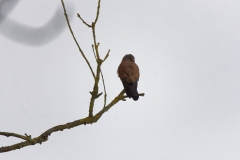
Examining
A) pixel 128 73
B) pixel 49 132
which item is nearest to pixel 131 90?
pixel 128 73

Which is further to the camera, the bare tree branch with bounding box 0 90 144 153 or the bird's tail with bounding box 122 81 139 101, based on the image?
the bird's tail with bounding box 122 81 139 101

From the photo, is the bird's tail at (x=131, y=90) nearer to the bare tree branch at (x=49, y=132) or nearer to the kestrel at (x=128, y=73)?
the kestrel at (x=128, y=73)

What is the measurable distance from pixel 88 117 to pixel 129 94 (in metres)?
1.47

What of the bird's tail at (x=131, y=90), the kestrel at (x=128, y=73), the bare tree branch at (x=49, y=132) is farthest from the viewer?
the kestrel at (x=128, y=73)

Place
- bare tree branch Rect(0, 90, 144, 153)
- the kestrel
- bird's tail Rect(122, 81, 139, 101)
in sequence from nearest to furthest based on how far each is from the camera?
1. bare tree branch Rect(0, 90, 144, 153)
2. bird's tail Rect(122, 81, 139, 101)
3. the kestrel

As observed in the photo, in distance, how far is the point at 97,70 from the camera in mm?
4125

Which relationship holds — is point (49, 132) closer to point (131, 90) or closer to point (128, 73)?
point (131, 90)

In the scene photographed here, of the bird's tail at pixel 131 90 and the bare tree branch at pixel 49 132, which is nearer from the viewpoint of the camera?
the bare tree branch at pixel 49 132

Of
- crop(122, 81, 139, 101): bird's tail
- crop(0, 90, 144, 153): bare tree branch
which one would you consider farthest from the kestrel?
crop(0, 90, 144, 153): bare tree branch

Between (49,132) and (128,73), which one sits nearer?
(49,132)

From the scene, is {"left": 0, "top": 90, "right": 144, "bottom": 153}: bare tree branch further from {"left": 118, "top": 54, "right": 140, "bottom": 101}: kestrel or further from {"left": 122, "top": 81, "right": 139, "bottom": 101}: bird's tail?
{"left": 118, "top": 54, "right": 140, "bottom": 101}: kestrel

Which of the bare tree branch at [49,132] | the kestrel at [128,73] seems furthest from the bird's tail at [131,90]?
the bare tree branch at [49,132]

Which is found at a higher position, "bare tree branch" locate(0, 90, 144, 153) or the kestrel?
the kestrel

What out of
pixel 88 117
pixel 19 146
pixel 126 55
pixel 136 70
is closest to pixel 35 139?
pixel 19 146
